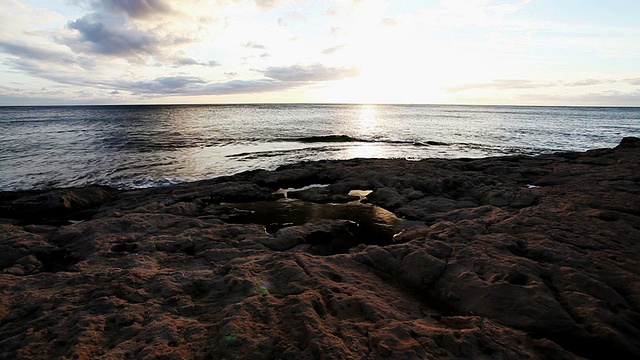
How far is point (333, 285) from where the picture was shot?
6926 mm

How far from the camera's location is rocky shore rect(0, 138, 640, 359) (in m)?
5.15

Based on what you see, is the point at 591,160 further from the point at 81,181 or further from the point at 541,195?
the point at 81,181

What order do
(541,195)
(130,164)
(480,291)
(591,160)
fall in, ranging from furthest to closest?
(130,164) < (591,160) < (541,195) < (480,291)

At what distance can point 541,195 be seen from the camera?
13.3m

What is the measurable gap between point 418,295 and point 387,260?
135cm

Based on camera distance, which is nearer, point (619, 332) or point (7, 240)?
point (619, 332)

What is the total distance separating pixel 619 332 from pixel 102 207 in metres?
18.0

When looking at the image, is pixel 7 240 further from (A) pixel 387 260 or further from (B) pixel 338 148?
(B) pixel 338 148

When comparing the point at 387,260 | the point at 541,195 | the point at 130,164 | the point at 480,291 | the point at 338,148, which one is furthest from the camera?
the point at 338,148

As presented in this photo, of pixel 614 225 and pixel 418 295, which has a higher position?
pixel 614 225

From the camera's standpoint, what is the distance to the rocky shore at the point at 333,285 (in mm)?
5152

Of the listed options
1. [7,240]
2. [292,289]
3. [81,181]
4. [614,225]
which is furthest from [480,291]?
[81,181]

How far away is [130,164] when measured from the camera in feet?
90.7

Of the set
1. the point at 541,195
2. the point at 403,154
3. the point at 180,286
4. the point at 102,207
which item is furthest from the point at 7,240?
the point at 403,154
